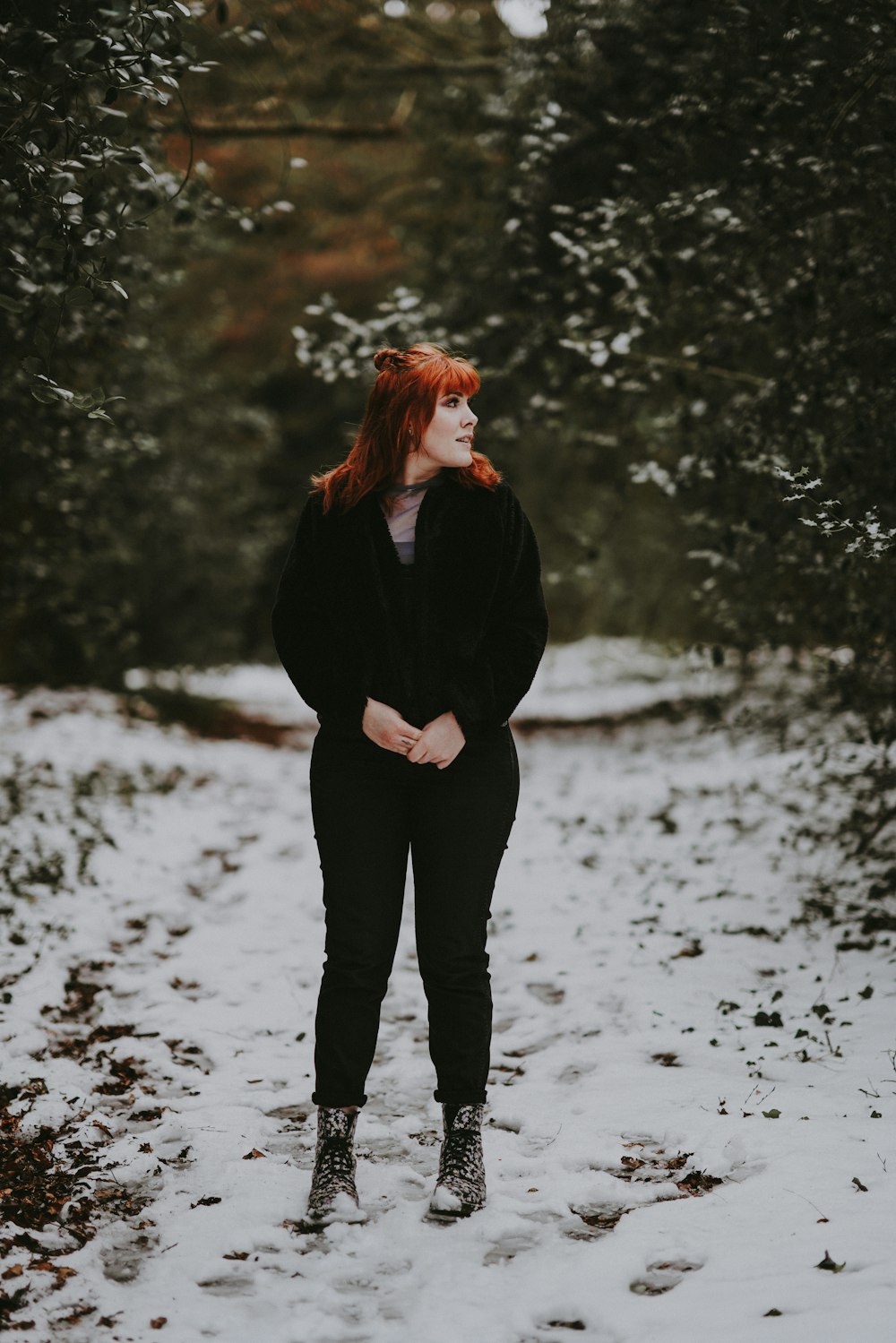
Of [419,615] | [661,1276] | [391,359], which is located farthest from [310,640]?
[661,1276]

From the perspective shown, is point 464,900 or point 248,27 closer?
point 464,900

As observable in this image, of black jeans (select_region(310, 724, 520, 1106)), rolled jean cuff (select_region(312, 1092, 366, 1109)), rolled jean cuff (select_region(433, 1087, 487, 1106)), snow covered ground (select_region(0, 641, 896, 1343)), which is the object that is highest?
black jeans (select_region(310, 724, 520, 1106))

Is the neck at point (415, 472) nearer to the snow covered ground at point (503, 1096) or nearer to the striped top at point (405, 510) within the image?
the striped top at point (405, 510)

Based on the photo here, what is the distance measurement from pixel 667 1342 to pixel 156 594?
11.8m

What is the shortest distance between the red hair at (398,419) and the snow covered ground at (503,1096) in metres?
1.85

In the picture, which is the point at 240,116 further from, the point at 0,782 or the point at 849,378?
the point at 849,378

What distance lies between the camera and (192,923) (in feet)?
19.6

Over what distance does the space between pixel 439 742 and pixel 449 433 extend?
2.54ft

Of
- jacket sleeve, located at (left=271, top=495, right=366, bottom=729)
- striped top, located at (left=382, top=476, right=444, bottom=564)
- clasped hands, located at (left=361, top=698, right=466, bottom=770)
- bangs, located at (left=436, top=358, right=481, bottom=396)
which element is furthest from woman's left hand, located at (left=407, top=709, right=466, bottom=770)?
bangs, located at (left=436, top=358, right=481, bottom=396)

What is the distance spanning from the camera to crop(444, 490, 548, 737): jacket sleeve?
3002mm

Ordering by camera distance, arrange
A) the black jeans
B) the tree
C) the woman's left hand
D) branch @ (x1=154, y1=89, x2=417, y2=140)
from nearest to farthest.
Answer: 1. the woman's left hand
2. the black jeans
3. the tree
4. branch @ (x1=154, y1=89, x2=417, y2=140)

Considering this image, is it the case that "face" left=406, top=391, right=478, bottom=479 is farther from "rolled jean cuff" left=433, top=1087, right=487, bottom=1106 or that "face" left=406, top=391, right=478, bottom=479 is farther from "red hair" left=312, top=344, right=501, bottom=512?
"rolled jean cuff" left=433, top=1087, right=487, bottom=1106

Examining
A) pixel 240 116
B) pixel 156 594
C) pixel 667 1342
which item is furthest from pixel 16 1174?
pixel 156 594

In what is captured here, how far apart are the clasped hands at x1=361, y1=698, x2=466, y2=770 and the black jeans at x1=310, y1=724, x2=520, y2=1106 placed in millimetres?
70
